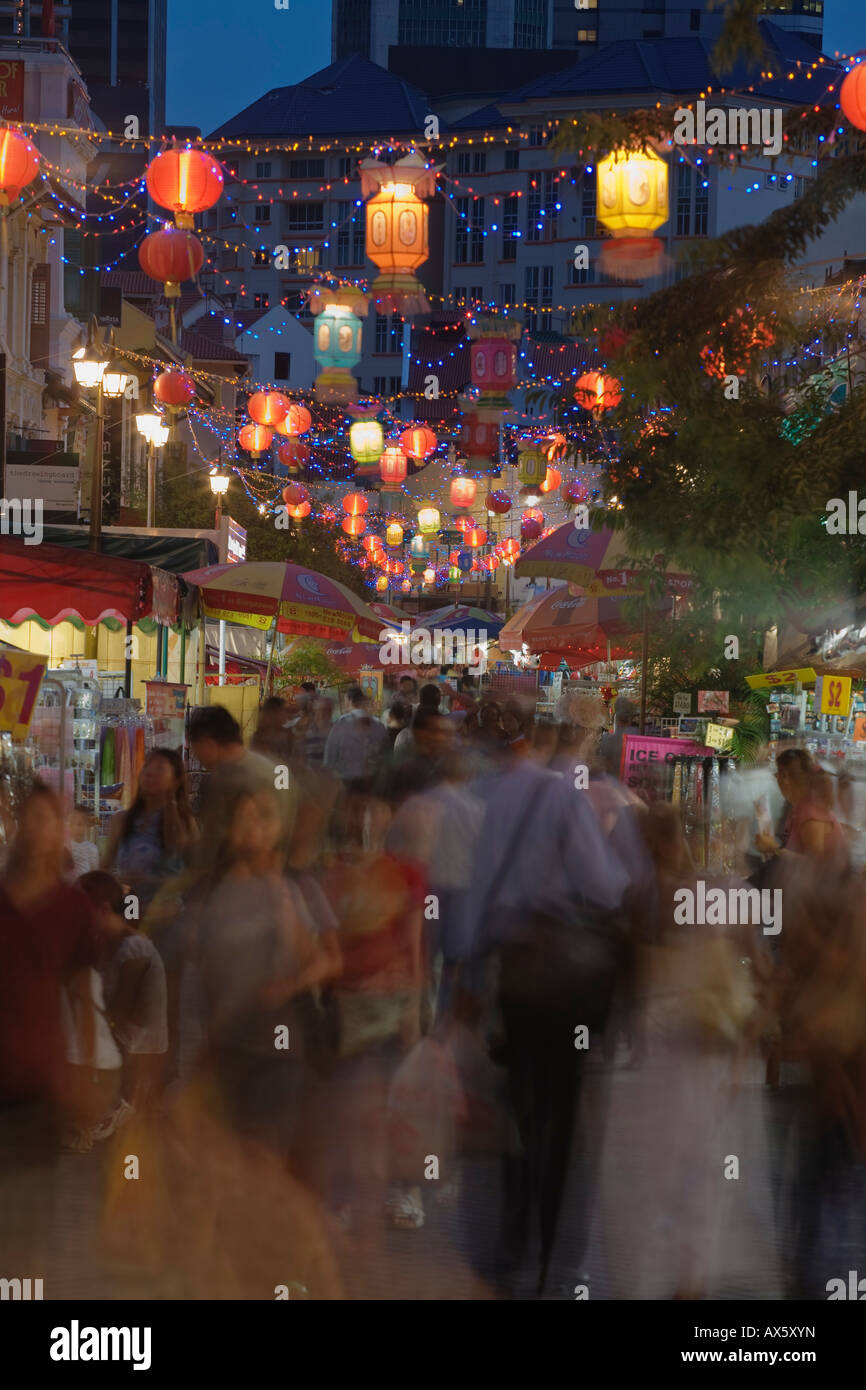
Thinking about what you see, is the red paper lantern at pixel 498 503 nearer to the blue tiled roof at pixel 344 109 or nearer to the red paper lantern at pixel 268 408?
the red paper lantern at pixel 268 408

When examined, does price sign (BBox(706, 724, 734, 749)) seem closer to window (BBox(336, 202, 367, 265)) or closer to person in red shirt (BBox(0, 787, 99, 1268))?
person in red shirt (BBox(0, 787, 99, 1268))

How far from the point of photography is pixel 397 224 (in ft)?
48.2

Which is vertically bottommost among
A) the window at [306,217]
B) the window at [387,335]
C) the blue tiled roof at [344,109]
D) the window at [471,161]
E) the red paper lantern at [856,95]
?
the red paper lantern at [856,95]

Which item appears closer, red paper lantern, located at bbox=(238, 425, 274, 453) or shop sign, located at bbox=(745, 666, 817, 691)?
shop sign, located at bbox=(745, 666, 817, 691)

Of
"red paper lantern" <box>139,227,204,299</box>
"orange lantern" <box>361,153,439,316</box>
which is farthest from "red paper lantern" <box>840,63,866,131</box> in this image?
"red paper lantern" <box>139,227,204,299</box>

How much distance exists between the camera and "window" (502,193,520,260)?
83000mm

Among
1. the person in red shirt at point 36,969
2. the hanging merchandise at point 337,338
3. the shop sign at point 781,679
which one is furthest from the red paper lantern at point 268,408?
the person in red shirt at point 36,969

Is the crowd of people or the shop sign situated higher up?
the shop sign

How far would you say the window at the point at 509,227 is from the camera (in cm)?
8300

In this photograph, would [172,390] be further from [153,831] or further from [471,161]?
[471,161]

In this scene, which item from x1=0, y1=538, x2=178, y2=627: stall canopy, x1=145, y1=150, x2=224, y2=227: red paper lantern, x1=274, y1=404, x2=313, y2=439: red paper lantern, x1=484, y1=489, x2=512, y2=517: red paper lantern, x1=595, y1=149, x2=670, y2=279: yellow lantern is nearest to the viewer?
x1=595, y1=149, x2=670, y2=279: yellow lantern

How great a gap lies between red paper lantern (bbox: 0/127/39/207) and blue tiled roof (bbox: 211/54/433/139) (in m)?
77.6

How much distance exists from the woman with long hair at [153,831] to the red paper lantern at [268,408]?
1814 centimetres

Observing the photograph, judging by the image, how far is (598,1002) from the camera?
20.0 ft
